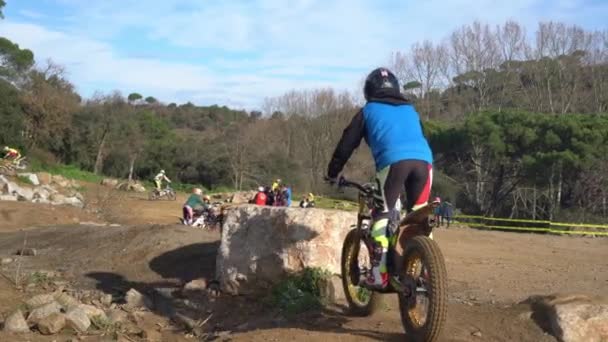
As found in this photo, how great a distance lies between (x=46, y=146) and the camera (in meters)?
51.7

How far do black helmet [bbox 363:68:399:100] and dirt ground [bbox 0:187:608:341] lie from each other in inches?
75.5

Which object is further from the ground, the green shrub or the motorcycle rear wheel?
the motorcycle rear wheel

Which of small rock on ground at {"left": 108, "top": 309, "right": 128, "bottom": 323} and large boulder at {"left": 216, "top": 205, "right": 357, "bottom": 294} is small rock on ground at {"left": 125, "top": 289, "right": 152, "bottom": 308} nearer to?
small rock on ground at {"left": 108, "top": 309, "right": 128, "bottom": 323}

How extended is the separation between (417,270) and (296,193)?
44.4 m

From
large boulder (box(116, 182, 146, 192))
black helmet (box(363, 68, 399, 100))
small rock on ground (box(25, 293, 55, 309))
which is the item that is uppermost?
black helmet (box(363, 68, 399, 100))

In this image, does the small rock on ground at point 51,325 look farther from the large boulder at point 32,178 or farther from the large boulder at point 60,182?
the large boulder at point 60,182

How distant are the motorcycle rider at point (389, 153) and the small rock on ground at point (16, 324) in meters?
3.72

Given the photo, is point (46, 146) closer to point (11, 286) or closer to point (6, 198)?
point (6, 198)

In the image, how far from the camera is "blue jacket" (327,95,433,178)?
5.12 meters

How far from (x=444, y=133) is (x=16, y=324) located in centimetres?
3594

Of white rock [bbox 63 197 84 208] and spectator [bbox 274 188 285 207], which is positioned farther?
white rock [bbox 63 197 84 208]

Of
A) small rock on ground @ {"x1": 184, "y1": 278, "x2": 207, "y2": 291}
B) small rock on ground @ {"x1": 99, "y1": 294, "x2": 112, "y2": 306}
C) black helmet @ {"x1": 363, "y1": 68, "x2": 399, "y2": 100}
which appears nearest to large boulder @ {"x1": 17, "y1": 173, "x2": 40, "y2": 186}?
small rock on ground @ {"x1": 99, "y1": 294, "x2": 112, "y2": 306}

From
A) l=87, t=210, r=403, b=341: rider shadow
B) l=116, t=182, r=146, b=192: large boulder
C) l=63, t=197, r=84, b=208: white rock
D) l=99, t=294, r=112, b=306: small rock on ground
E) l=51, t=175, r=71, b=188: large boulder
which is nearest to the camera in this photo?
l=87, t=210, r=403, b=341: rider shadow

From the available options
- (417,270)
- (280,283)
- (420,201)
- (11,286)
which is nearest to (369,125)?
(420,201)
